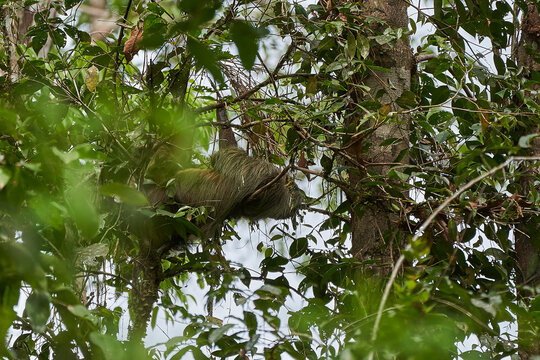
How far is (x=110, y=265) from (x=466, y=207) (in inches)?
79.0

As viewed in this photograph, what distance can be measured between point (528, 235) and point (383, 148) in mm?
879

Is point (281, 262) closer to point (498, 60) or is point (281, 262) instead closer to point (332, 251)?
point (332, 251)

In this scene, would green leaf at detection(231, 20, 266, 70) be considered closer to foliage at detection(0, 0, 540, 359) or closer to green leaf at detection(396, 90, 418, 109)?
foliage at detection(0, 0, 540, 359)

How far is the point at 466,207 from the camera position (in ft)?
9.45

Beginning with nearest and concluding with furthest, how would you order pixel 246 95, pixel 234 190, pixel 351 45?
pixel 351 45 < pixel 246 95 < pixel 234 190

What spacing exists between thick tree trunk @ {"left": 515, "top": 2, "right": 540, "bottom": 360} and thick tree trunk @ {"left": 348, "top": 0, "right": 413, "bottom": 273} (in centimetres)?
64

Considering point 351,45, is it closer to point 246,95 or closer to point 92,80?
point 246,95

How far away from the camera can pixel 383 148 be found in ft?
11.6

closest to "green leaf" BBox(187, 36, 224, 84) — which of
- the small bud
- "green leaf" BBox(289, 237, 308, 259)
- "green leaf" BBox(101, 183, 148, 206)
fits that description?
"green leaf" BBox(101, 183, 148, 206)

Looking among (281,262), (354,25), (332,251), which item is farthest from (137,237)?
(354,25)

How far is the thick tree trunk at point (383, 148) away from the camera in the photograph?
3.16 m

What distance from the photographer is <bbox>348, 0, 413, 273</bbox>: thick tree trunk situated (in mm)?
3160

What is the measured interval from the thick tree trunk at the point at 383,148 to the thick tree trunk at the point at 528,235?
640 millimetres

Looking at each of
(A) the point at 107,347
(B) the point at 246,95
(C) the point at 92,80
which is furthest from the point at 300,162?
(A) the point at 107,347
